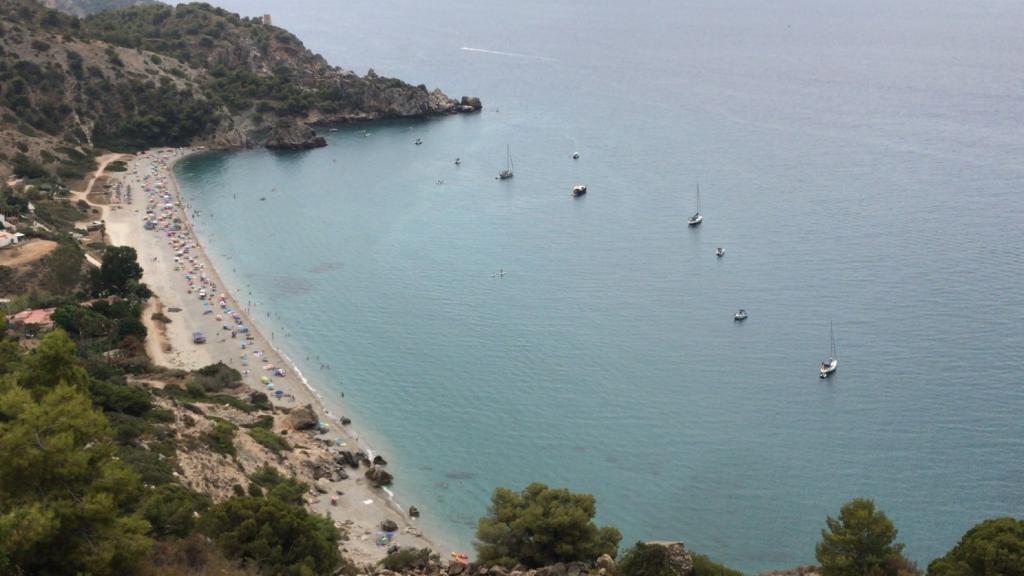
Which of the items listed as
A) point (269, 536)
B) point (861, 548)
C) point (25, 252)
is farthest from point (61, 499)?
point (25, 252)

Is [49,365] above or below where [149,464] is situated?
above

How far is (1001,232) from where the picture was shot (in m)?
78.8

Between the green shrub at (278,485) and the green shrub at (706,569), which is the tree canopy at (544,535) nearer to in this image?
the green shrub at (706,569)

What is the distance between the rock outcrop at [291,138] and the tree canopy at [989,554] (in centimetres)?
10080

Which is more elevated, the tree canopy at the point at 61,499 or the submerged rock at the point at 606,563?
the tree canopy at the point at 61,499

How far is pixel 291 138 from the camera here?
396 feet

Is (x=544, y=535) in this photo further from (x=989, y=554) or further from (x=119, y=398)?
(x=119, y=398)

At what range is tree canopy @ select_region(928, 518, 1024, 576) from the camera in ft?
96.4

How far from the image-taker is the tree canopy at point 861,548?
32.6m

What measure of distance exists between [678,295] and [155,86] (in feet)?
257

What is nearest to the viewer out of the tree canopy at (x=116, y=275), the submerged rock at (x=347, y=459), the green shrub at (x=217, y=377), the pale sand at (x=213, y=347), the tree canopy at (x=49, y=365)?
the tree canopy at (x=49, y=365)

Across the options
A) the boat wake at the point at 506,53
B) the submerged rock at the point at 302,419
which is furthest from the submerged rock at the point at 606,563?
the boat wake at the point at 506,53

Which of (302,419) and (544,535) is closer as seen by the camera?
(544,535)

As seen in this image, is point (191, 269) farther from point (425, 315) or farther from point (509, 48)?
point (509, 48)
